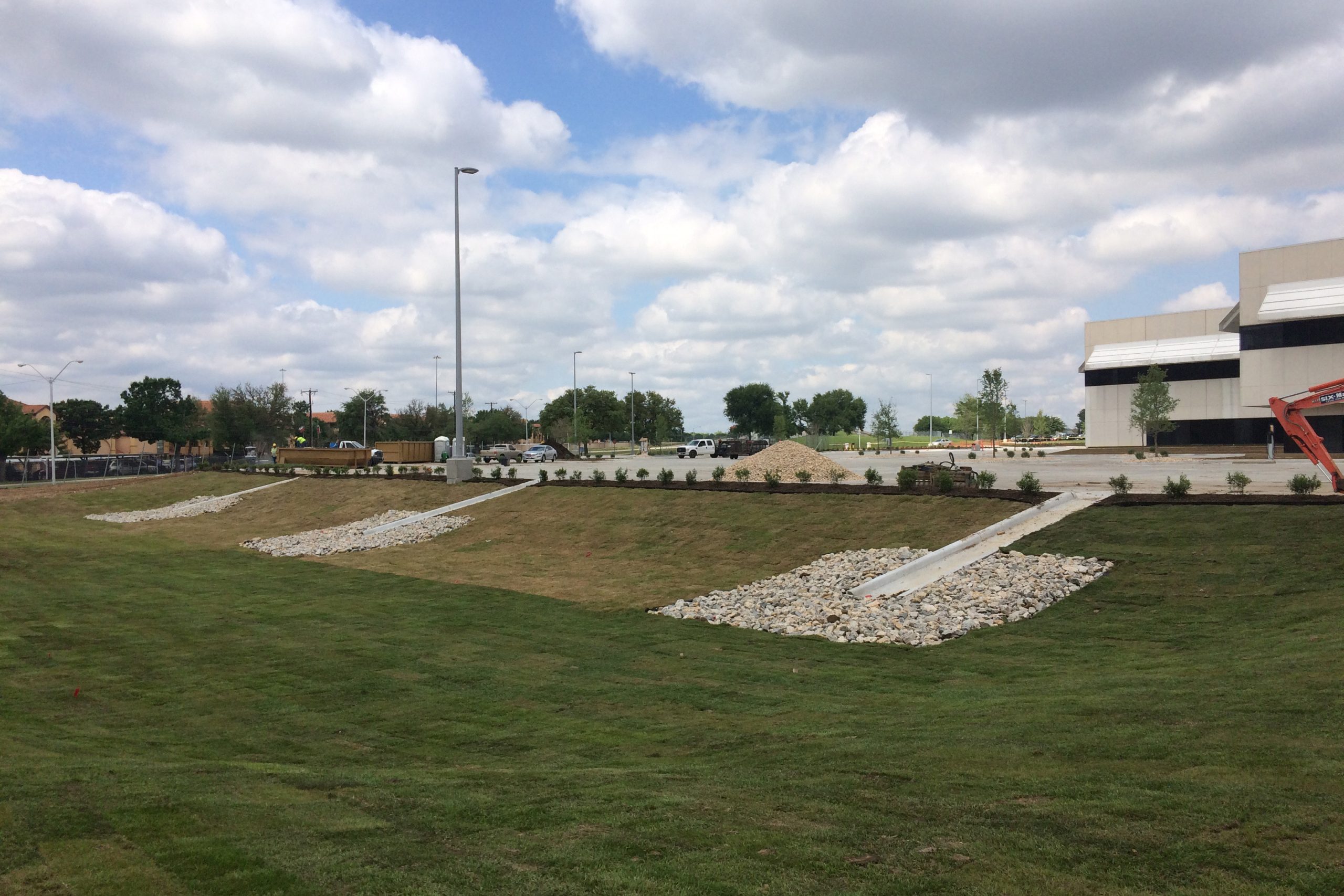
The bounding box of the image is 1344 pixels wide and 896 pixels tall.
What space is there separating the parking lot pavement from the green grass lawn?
11.7m

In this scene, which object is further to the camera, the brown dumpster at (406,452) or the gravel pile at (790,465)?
the brown dumpster at (406,452)

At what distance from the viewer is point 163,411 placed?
4734 inches

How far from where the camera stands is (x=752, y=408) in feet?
452

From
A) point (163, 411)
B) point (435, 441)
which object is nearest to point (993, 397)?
point (435, 441)

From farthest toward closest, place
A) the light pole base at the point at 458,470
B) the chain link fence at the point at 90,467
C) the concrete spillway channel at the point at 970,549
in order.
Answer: the chain link fence at the point at 90,467
the light pole base at the point at 458,470
the concrete spillway channel at the point at 970,549

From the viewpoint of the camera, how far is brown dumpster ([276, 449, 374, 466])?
55.2m

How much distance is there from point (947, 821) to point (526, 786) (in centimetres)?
332

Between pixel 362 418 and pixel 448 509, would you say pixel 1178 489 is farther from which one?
pixel 362 418

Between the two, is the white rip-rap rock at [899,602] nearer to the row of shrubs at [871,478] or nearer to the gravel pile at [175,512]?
the row of shrubs at [871,478]

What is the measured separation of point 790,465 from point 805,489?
834cm

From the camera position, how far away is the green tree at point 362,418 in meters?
120

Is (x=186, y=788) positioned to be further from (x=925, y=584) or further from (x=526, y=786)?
(x=925, y=584)

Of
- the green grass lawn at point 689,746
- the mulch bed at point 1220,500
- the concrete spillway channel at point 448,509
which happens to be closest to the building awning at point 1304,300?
the mulch bed at point 1220,500

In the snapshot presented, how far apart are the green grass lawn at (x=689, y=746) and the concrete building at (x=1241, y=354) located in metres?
49.2
